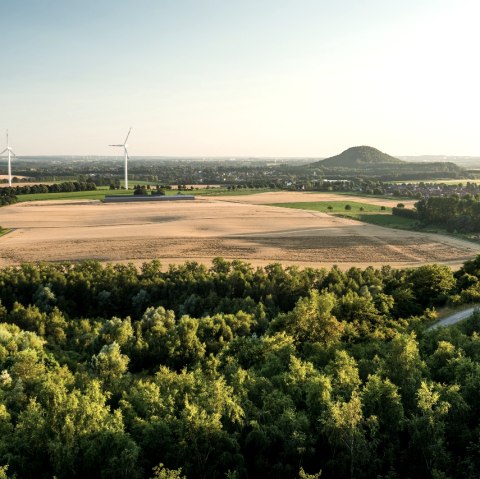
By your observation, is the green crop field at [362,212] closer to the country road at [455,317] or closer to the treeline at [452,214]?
the treeline at [452,214]

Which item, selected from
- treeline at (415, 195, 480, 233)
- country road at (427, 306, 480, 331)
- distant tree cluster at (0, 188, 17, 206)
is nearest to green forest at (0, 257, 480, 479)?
country road at (427, 306, 480, 331)

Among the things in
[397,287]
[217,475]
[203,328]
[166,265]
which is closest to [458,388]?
[217,475]

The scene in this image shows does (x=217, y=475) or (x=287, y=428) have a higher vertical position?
(x=287, y=428)

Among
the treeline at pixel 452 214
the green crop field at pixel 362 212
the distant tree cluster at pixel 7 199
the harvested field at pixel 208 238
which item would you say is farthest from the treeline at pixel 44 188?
the treeline at pixel 452 214

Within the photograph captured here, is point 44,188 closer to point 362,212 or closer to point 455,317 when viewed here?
point 362,212

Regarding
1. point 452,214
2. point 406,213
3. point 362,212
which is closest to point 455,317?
point 452,214

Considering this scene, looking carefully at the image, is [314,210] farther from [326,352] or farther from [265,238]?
[326,352]

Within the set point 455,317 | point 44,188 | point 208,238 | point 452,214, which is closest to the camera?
point 455,317
